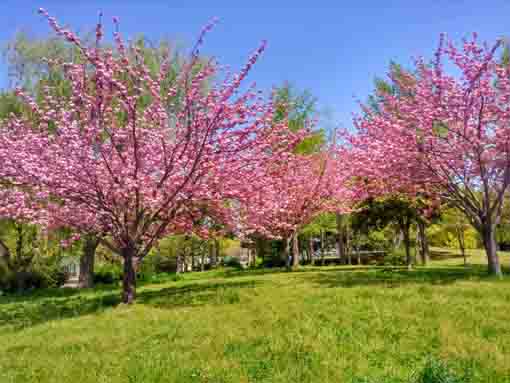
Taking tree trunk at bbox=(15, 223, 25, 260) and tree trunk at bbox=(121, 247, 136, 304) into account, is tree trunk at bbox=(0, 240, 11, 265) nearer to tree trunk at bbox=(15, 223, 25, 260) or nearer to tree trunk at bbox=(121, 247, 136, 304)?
tree trunk at bbox=(15, 223, 25, 260)

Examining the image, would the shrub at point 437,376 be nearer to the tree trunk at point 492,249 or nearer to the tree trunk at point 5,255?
the tree trunk at point 492,249

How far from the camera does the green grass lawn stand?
473 centimetres

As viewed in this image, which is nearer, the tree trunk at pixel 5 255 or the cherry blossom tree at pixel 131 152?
the cherry blossom tree at pixel 131 152

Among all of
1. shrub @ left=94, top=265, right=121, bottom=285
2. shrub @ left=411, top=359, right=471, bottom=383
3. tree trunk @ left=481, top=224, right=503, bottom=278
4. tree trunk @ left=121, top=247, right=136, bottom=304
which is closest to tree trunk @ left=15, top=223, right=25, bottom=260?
shrub @ left=94, top=265, right=121, bottom=285

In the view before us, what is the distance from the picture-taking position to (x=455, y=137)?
1223 cm

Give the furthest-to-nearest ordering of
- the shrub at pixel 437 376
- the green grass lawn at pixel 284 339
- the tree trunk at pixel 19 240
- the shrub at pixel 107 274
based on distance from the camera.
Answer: the shrub at pixel 107 274 → the tree trunk at pixel 19 240 → the green grass lawn at pixel 284 339 → the shrub at pixel 437 376

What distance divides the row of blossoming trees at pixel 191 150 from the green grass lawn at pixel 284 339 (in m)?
2.87

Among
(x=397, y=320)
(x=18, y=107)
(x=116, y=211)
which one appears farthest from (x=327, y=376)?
(x=18, y=107)

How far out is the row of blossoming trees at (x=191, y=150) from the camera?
9.29m

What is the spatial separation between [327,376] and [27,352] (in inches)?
206

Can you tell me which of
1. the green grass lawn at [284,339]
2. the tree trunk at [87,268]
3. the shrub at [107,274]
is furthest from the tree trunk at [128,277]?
the shrub at [107,274]

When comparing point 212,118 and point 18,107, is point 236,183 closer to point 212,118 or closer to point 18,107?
point 212,118

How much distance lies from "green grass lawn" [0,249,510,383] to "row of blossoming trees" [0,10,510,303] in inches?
113

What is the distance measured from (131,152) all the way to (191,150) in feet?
6.61
